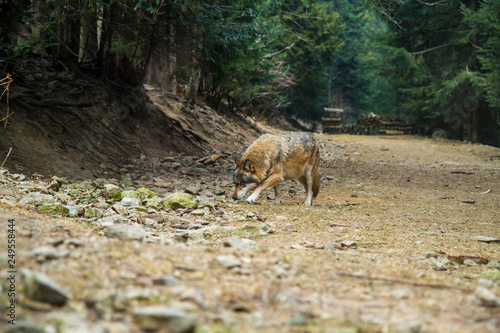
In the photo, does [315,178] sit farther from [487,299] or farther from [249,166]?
[487,299]

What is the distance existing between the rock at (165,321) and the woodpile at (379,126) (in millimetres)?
31696

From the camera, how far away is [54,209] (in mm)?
5539

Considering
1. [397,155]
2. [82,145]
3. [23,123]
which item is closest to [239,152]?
[82,145]

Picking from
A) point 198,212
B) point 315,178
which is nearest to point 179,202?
point 198,212

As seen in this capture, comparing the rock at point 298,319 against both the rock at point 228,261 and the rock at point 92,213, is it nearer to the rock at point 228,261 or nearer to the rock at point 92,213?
the rock at point 228,261

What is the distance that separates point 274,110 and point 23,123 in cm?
2864

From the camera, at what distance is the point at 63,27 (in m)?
10.0

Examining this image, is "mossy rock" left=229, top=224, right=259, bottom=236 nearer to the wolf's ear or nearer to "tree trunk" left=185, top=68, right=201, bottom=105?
the wolf's ear

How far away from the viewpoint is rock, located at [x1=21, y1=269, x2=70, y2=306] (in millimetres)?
2111

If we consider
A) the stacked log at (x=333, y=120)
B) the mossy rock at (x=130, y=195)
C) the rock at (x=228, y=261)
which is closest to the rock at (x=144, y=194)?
the mossy rock at (x=130, y=195)

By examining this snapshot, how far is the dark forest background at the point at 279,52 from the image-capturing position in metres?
10.1

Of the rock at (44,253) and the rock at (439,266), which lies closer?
the rock at (44,253)

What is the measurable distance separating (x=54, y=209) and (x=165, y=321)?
4174 millimetres

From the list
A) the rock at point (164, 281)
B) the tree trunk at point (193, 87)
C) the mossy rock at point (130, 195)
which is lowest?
the mossy rock at point (130, 195)
